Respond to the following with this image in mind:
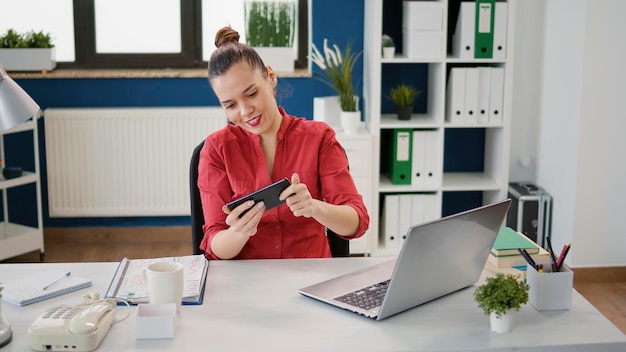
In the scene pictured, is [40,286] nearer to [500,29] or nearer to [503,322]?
[503,322]

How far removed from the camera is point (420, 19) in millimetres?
3826

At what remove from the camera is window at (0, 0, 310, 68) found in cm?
440

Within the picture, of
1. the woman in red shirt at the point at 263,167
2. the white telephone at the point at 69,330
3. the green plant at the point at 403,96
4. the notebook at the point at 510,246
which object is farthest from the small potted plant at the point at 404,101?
the white telephone at the point at 69,330

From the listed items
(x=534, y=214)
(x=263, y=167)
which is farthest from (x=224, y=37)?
(x=534, y=214)

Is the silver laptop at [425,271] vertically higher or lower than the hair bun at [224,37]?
lower

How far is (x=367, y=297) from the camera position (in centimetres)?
178

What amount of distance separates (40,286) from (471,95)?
2.57m

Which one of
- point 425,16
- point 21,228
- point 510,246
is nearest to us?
point 510,246

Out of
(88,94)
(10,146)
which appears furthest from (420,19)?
(10,146)

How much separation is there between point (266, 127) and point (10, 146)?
2672 millimetres

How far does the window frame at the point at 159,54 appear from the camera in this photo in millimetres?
4402

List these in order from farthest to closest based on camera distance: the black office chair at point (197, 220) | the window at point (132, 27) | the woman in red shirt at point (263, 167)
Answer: the window at point (132, 27), the black office chair at point (197, 220), the woman in red shirt at point (263, 167)

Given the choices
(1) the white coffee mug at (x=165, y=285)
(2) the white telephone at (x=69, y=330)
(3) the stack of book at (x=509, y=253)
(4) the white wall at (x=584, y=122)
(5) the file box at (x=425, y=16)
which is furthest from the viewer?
(5) the file box at (x=425, y=16)

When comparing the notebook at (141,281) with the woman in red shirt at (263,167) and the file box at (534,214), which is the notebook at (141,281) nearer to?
the woman in red shirt at (263,167)
